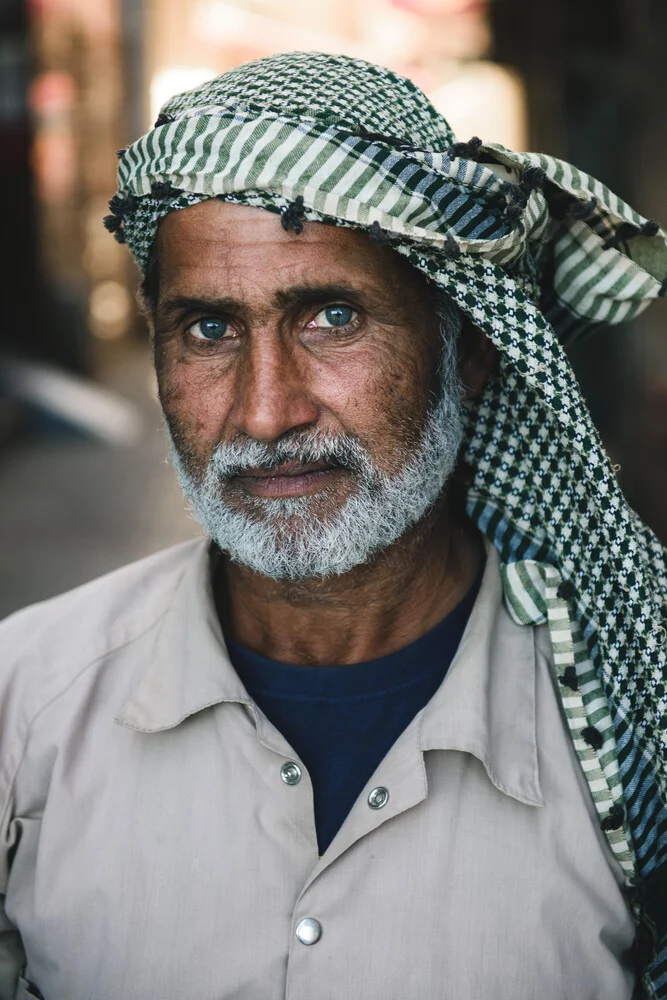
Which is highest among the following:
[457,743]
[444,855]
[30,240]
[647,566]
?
[647,566]

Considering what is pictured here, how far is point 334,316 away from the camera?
6.24 ft

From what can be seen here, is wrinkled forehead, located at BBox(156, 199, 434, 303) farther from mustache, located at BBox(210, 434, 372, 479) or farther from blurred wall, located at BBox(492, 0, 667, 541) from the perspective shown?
blurred wall, located at BBox(492, 0, 667, 541)

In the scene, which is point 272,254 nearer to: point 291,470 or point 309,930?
point 291,470

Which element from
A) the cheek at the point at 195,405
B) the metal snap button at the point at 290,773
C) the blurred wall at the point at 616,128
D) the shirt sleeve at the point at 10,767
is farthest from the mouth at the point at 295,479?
the blurred wall at the point at 616,128

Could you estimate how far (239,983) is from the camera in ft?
5.81

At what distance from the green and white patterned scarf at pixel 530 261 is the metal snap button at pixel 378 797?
1.15 feet

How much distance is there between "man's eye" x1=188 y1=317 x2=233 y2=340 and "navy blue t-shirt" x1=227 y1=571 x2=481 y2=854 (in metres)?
0.63

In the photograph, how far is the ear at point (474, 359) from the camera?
213cm

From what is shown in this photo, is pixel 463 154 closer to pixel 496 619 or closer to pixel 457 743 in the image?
pixel 496 619

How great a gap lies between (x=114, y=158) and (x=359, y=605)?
1045 centimetres

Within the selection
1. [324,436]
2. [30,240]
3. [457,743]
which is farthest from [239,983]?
[30,240]

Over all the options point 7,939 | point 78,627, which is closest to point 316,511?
point 78,627

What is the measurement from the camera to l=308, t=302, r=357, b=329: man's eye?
1901 mm

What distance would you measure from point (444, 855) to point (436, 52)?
8848mm
